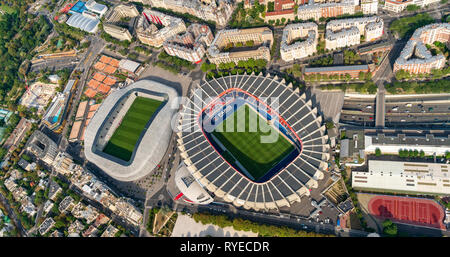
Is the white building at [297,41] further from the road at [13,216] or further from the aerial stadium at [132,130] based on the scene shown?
the road at [13,216]

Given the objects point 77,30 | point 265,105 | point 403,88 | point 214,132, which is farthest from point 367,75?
point 77,30

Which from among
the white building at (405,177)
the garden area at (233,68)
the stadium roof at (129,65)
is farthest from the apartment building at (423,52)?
the stadium roof at (129,65)

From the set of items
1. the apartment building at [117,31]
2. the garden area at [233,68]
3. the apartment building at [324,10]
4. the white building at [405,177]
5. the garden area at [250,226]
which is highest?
the apartment building at [324,10]

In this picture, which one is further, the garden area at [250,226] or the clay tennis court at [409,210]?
the garden area at [250,226]

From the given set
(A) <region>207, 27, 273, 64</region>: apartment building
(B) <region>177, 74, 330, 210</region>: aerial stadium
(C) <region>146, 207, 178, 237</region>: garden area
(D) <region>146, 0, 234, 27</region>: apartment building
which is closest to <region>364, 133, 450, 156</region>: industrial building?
(B) <region>177, 74, 330, 210</region>: aerial stadium

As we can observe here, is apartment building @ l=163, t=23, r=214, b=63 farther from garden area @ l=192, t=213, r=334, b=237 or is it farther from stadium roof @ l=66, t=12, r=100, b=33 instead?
garden area @ l=192, t=213, r=334, b=237

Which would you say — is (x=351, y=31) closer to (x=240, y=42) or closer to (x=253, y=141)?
(x=240, y=42)
